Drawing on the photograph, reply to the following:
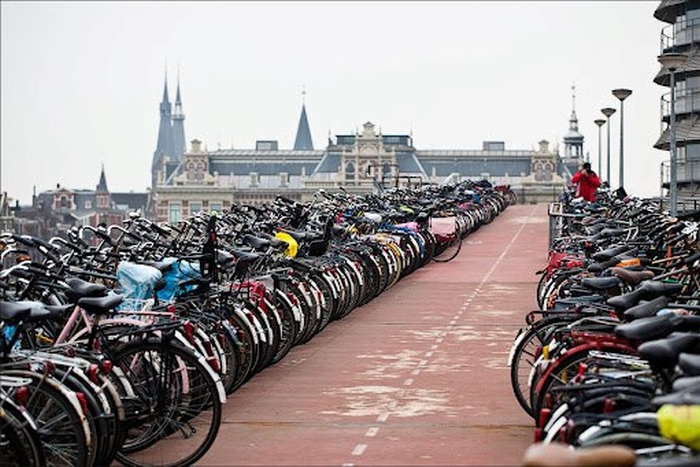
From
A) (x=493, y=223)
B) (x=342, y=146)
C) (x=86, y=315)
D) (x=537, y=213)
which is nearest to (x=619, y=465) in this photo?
(x=86, y=315)

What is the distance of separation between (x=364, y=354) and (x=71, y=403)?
516cm

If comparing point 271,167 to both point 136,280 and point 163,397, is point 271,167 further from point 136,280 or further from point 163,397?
point 163,397

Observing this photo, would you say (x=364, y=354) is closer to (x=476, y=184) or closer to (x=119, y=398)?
(x=119, y=398)

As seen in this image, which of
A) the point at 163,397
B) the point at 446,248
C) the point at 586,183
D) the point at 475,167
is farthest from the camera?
the point at 475,167

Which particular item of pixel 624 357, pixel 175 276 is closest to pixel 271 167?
pixel 175 276

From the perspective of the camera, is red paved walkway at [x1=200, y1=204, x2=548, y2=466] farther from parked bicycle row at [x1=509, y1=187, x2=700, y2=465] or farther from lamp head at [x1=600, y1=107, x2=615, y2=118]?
lamp head at [x1=600, y1=107, x2=615, y2=118]

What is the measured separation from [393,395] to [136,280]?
197cm

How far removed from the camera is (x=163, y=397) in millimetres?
7457

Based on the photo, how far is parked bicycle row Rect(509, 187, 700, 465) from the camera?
5.24 m

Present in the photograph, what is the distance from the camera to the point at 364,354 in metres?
11.6

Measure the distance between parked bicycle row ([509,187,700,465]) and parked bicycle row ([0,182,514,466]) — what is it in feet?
5.80

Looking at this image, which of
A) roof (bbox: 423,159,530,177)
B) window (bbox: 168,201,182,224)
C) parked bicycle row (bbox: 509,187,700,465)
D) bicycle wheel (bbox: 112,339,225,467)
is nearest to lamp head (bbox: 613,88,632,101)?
parked bicycle row (bbox: 509,187,700,465)

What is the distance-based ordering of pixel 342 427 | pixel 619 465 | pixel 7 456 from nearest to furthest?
pixel 619 465
pixel 7 456
pixel 342 427

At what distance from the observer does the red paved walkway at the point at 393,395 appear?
25.4ft
